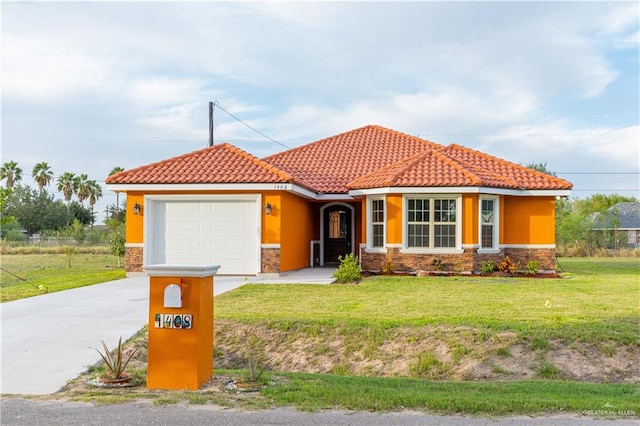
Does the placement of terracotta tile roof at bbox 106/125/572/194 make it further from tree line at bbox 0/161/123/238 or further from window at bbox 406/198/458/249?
tree line at bbox 0/161/123/238

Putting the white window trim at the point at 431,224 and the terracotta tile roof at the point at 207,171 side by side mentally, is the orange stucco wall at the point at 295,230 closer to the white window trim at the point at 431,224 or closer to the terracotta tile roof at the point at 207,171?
the terracotta tile roof at the point at 207,171

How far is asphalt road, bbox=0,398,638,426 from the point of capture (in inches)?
239

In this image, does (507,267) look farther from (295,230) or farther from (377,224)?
(295,230)

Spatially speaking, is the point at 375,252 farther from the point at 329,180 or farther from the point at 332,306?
the point at 332,306

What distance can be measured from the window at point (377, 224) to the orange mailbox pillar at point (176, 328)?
13428 mm

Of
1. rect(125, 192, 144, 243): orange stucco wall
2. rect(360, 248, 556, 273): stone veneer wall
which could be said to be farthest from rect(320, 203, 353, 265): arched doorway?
rect(125, 192, 144, 243): orange stucco wall

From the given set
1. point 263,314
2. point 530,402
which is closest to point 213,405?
point 530,402

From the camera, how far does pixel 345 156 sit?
26.3 m

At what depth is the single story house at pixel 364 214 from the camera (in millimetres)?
19297

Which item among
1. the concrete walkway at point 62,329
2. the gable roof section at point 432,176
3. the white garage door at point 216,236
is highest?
the gable roof section at point 432,176

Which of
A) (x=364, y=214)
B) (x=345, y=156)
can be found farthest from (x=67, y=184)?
(x=364, y=214)

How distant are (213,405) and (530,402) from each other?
3310mm

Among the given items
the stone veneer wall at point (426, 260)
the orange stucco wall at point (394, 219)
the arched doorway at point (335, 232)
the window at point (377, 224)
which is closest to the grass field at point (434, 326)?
the stone veneer wall at point (426, 260)

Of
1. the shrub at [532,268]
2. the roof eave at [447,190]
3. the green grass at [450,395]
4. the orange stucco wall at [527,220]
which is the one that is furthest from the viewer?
the orange stucco wall at [527,220]
